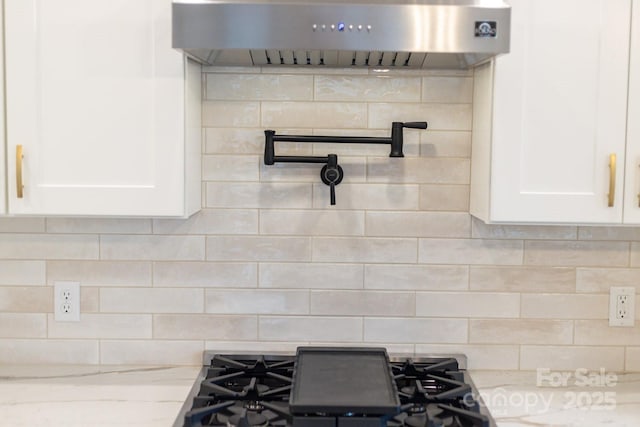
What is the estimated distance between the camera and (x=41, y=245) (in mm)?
1993

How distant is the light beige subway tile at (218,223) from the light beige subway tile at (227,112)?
26 cm

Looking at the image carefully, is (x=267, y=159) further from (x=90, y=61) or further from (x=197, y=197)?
(x=90, y=61)

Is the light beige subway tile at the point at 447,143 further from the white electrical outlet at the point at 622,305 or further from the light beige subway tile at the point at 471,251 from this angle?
the white electrical outlet at the point at 622,305

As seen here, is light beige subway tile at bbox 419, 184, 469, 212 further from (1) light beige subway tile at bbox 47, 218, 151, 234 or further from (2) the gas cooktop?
(1) light beige subway tile at bbox 47, 218, 151, 234

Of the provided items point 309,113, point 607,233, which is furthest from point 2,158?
point 607,233

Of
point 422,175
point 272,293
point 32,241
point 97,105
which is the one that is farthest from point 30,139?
point 422,175

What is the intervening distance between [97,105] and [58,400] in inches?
31.1

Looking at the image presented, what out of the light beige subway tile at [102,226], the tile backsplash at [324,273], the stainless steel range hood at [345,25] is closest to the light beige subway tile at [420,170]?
the tile backsplash at [324,273]

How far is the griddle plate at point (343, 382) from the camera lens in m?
1.49

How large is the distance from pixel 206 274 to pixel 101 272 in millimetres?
319

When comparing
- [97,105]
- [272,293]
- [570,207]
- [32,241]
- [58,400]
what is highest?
[97,105]

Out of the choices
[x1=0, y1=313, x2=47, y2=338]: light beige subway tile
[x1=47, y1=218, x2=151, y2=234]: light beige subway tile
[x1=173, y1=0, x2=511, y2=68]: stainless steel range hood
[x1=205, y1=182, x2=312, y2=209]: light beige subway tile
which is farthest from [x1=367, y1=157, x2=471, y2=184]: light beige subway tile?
[x1=0, y1=313, x2=47, y2=338]: light beige subway tile

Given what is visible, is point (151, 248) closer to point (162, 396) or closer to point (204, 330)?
point (204, 330)

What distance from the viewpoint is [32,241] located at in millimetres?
1993
